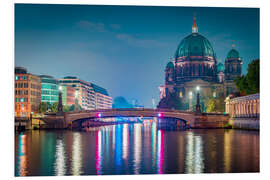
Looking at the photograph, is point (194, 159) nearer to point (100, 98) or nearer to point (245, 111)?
point (245, 111)

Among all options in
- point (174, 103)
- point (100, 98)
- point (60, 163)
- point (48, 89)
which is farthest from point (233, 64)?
point (60, 163)

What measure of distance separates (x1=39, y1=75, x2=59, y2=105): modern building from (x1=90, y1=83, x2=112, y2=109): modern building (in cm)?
3414

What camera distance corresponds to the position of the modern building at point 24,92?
74312 mm

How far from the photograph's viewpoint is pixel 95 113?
56.8m

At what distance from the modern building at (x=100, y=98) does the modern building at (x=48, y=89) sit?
34.1m

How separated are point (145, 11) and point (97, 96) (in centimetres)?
11648

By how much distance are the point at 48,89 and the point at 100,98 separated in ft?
180

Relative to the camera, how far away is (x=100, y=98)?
147m

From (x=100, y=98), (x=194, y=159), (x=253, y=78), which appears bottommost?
(x=194, y=159)

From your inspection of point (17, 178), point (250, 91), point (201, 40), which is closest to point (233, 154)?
point (17, 178)

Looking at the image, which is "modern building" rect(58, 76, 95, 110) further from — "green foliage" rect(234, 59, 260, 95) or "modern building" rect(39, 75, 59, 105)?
"green foliage" rect(234, 59, 260, 95)

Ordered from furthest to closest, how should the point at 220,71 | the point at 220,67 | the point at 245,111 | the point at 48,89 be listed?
the point at 220,67 < the point at 220,71 < the point at 48,89 < the point at 245,111

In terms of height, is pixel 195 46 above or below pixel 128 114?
above

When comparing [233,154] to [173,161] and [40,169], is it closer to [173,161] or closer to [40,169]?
[173,161]
